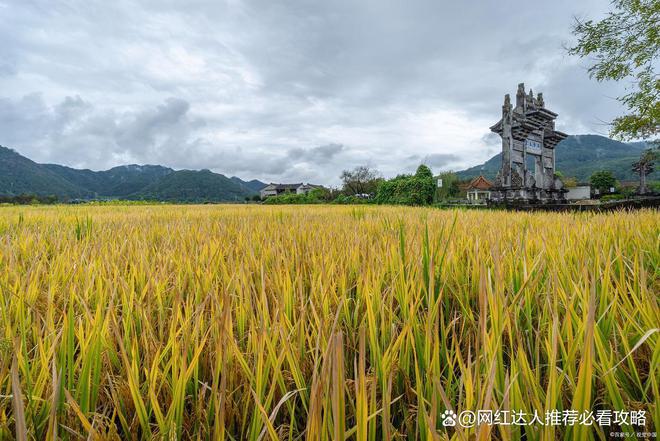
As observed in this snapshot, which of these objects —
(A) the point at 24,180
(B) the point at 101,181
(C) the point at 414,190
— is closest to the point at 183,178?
(A) the point at 24,180

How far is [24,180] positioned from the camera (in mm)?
110000

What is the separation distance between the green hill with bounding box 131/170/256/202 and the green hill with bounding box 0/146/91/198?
2241 centimetres

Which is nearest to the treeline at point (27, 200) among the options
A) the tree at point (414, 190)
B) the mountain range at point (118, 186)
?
the tree at point (414, 190)

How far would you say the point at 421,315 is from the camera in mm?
985

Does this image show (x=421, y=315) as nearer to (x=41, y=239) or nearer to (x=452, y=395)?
(x=452, y=395)

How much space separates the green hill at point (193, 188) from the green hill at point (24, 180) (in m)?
22.4

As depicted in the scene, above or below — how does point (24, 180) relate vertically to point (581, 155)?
below

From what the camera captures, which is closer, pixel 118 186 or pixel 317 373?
pixel 317 373

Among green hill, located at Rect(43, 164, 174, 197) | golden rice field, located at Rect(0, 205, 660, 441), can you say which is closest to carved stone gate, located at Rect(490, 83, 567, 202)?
golden rice field, located at Rect(0, 205, 660, 441)

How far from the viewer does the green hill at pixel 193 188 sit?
11719cm

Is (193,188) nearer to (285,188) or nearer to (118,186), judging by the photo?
(285,188)

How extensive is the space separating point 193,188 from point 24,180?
53987 mm

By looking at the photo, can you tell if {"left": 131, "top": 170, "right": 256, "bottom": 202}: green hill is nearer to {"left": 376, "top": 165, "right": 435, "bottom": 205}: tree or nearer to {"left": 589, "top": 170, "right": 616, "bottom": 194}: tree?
{"left": 376, "top": 165, "right": 435, "bottom": 205}: tree

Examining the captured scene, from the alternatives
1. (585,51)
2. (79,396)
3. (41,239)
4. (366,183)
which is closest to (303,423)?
(79,396)
